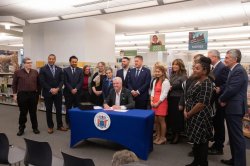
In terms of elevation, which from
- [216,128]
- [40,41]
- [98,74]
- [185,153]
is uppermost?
[40,41]

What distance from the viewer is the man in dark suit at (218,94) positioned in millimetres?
3466

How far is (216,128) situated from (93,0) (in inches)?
147

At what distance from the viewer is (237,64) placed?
298 cm

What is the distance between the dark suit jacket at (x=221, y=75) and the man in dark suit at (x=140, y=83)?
140 centimetres

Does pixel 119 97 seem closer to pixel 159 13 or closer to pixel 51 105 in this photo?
pixel 51 105

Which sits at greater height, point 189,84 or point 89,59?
point 89,59

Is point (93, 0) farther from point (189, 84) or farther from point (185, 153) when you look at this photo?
point (185, 153)

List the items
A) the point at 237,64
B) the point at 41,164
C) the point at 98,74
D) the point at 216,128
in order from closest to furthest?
the point at 41,164 < the point at 237,64 < the point at 216,128 < the point at 98,74

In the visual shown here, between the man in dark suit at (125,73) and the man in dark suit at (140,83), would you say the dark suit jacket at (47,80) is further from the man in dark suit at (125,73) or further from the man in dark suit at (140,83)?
the man in dark suit at (140,83)

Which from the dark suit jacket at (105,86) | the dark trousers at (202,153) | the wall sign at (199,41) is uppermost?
the wall sign at (199,41)

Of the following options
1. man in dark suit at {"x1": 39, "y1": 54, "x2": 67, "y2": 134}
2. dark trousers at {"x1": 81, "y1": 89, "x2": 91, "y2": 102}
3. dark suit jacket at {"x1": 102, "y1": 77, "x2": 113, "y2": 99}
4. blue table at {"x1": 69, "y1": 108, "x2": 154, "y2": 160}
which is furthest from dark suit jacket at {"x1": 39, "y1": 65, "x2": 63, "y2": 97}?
blue table at {"x1": 69, "y1": 108, "x2": 154, "y2": 160}

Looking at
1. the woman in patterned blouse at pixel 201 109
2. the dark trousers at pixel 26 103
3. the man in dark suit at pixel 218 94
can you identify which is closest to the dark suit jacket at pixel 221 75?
the man in dark suit at pixel 218 94

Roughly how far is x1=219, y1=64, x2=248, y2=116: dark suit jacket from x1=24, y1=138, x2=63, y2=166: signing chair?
2.15m

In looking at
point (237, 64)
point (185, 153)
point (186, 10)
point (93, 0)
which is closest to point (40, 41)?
point (93, 0)
